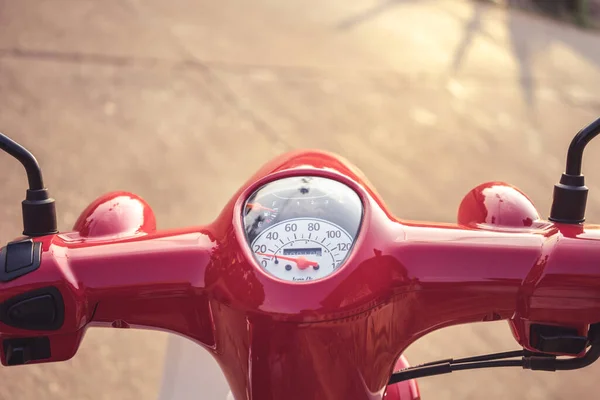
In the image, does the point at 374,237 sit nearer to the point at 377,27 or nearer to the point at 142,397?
the point at 142,397

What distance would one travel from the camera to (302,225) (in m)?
0.98

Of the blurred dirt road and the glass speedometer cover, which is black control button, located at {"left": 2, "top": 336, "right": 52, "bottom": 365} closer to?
the glass speedometer cover

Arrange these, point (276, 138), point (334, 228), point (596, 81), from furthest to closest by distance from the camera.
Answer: point (596, 81) < point (276, 138) < point (334, 228)

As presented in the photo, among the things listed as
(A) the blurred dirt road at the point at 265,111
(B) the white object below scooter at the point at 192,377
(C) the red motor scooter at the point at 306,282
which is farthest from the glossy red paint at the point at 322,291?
(A) the blurred dirt road at the point at 265,111

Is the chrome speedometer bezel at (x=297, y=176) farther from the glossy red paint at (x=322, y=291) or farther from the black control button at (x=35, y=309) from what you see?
the black control button at (x=35, y=309)

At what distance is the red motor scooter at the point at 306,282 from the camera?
91cm

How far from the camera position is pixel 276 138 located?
14.1ft

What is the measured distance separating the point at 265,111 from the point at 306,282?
12.3 ft

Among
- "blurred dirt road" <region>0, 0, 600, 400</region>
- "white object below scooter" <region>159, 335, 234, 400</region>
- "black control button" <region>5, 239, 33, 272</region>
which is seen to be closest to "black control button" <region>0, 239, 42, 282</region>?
"black control button" <region>5, 239, 33, 272</region>

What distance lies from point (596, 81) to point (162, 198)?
3989mm

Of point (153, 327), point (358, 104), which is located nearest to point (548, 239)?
point (153, 327)

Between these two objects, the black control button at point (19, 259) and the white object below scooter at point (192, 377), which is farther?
the white object below scooter at point (192, 377)

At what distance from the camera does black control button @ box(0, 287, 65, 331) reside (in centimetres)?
95

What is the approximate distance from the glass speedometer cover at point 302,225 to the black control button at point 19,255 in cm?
32
